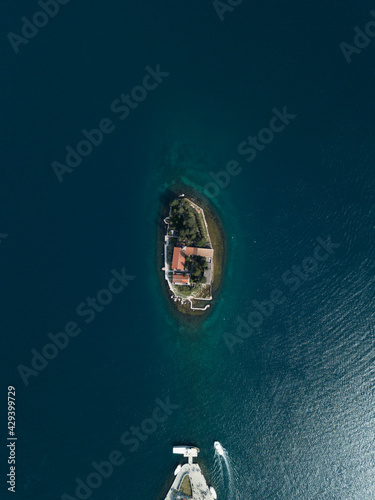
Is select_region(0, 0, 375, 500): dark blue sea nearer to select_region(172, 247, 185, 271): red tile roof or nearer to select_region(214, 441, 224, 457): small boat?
select_region(214, 441, 224, 457): small boat

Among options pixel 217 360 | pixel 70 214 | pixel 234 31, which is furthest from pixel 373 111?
pixel 70 214

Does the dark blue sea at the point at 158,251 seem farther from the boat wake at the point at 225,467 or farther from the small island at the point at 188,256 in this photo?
the small island at the point at 188,256

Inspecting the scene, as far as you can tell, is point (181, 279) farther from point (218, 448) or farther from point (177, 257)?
point (218, 448)

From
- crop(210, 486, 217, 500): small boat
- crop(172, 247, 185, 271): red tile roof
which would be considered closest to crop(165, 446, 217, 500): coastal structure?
crop(210, 486, 217, 500): small boat

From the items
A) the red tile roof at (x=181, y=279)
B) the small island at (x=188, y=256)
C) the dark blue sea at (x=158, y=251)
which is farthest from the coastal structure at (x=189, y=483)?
the red tile roof at (x=181, y=279)

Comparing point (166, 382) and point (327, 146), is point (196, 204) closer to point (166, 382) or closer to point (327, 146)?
point (327, 146)

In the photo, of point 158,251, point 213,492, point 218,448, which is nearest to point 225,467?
point 218,448
